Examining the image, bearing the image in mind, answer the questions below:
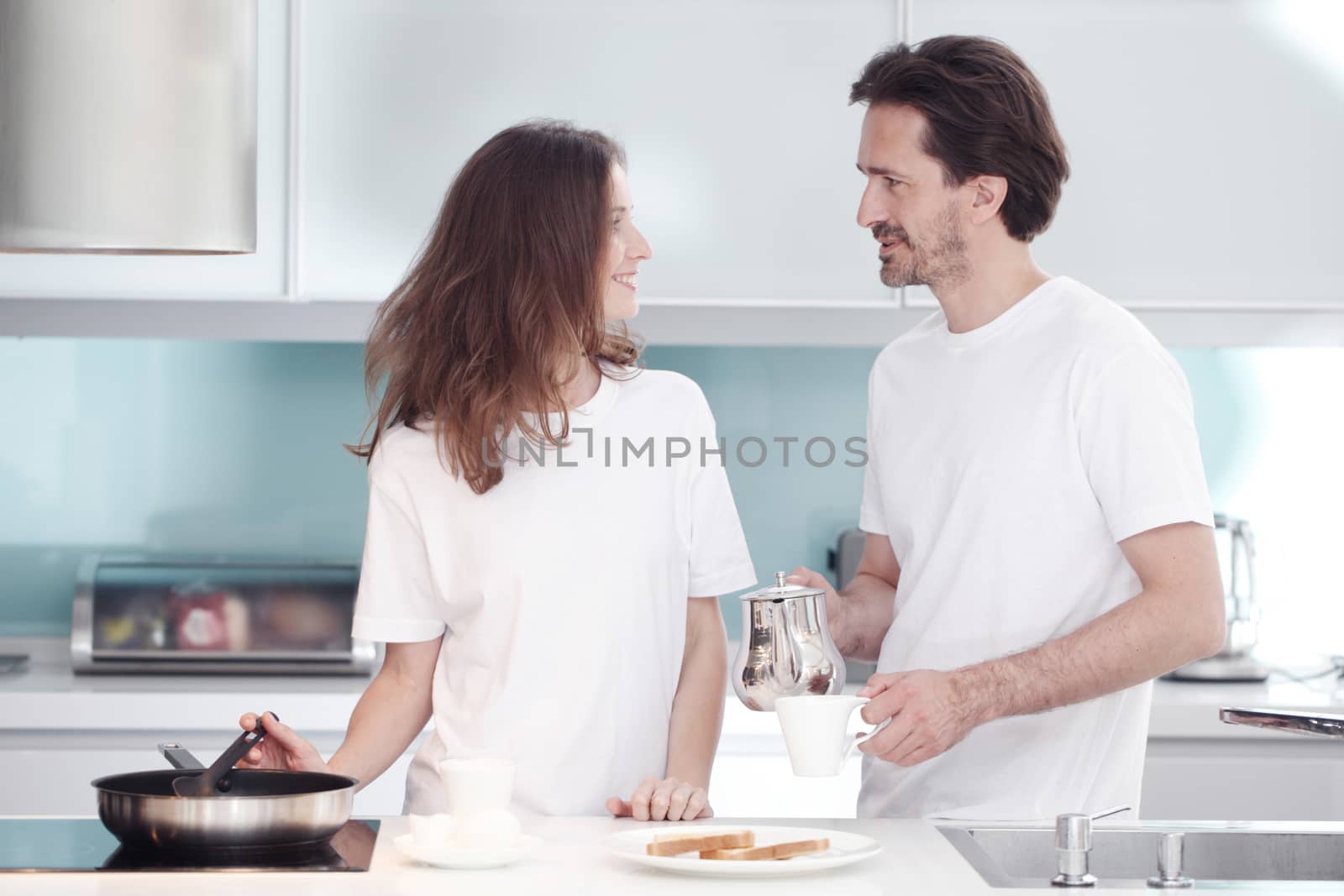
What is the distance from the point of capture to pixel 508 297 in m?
1.59

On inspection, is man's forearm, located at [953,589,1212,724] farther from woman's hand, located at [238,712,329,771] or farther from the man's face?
woman's hand, located at [238,712,329,771]

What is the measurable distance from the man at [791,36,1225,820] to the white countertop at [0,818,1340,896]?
9.7 inches

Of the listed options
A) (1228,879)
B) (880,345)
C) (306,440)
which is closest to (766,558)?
(880,345)

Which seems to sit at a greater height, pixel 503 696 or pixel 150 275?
pixel 150 275

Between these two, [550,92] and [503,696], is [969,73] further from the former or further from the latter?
[550,92]

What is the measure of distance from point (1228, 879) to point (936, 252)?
0.73 m

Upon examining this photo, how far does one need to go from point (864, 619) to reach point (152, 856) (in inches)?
34.4

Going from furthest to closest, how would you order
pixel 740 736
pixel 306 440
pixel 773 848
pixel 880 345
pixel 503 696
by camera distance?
pixel 306 440 < pixel 880 345 < pixel 740 736 < pixel 503 696 < pixel 773 848

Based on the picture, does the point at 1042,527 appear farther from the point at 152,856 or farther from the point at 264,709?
Answer: the point at 264,709

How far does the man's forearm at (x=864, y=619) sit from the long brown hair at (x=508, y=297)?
43cm

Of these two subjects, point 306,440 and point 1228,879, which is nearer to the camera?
point 1228,879

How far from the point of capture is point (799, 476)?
3080mm

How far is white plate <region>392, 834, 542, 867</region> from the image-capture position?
3.70ft

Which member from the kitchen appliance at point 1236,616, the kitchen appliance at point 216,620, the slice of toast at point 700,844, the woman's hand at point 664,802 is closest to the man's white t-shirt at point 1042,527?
the woman's hand at point 664,802
